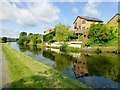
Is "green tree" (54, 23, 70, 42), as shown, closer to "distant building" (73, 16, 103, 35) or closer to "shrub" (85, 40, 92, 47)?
"shrub" (85, 40, 92, 47)

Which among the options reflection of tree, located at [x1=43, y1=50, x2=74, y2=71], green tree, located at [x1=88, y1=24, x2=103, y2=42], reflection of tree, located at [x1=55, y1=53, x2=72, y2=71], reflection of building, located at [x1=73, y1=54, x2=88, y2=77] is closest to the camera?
reflection of building, located at [x1=73, y1=54, x2=88, y2=77]

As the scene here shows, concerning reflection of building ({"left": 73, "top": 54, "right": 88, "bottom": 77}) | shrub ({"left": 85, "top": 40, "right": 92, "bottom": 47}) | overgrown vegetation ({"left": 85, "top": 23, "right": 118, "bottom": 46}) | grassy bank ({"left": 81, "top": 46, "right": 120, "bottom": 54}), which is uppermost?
overgrown vegetation ({"left": 85, "top": 23, "right": 118, "bottom": 46})

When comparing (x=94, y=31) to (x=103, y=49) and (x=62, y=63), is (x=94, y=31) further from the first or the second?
(x=62, y=63)

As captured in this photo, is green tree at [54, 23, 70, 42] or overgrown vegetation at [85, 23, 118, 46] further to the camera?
green tree at [54, 23, 70, 42]

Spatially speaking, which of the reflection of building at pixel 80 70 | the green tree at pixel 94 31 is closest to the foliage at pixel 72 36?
the green tree at pixel 94 31

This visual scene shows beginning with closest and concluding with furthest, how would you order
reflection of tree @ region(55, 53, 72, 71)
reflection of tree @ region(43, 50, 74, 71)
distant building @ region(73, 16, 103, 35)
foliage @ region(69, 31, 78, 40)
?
reflection of tree @ region(55, 53, 72, 71)
reflection of tree @ region(43, 50, 74, 71)
foliage @ region(69, 31, 78, 40)
distant building @ region(73, 16, 103, 35)

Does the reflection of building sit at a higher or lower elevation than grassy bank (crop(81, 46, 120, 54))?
lower

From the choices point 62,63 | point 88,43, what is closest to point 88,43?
point 88,43

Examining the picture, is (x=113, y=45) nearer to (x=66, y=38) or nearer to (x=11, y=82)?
(x=66, y=38)

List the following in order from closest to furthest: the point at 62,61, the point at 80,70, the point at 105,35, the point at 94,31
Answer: the point at 80,70 < the point at 62,61 < the point at 105,35 < the point at 94,31

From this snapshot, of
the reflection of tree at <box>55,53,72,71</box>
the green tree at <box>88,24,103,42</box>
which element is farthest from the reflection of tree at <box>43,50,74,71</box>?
the green tree at <box>88,24,103,42</box>

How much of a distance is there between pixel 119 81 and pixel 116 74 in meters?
2.93

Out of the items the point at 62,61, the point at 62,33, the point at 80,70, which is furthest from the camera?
the point at 62,33

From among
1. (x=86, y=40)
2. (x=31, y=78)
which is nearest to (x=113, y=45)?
(x=86, y=40)
